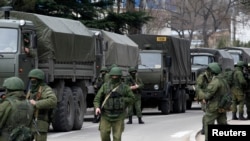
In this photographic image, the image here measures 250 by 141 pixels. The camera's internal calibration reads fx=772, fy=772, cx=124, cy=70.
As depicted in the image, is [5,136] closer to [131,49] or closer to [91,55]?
[91,55]

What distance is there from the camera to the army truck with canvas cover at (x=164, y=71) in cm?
3030

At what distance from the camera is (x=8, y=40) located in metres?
18.6

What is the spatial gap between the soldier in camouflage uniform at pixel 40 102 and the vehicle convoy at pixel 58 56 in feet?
19.4

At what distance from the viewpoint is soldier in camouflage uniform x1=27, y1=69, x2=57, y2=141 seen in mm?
11812

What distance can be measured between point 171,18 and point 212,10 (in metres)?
3.98

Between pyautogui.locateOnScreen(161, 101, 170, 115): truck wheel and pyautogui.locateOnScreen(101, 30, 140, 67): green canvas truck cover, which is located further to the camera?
pyautogui.locateOnScreen(161, 101, 170, 115): truck wheel

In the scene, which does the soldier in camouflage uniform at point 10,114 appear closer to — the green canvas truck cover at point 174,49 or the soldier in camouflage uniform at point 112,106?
the soldier in camouflage uniform at point 112,106

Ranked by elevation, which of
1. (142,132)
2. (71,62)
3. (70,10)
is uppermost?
(70,10)

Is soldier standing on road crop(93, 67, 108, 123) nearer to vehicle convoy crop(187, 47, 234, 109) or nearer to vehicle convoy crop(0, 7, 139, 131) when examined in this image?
vehicle convoy crop(0, 7, 139, 131)

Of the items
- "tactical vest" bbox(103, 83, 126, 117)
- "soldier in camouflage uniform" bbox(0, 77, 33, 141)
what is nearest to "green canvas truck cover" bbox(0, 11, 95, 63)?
"tactical vest" bbox(103, 83, 126, 117)

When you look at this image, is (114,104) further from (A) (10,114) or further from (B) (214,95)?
(A) (10,114)

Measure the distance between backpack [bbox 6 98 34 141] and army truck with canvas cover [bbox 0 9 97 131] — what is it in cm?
814

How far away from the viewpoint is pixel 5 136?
9945 mm

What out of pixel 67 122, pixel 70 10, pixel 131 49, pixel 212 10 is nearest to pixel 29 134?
pixel 67 122
